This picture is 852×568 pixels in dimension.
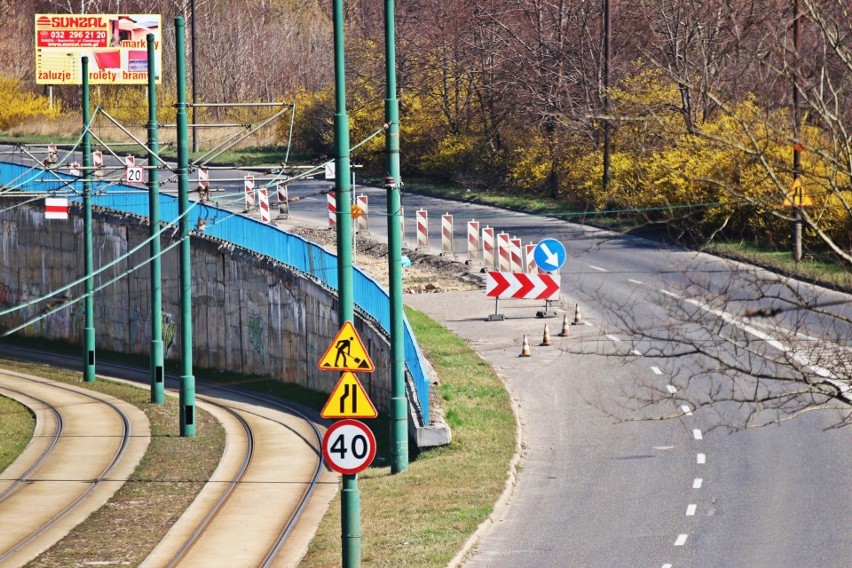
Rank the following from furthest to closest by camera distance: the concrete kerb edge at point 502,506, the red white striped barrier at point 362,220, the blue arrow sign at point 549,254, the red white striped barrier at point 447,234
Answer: the red white striped barrier at point 362,220 → the red white striped barrier at point 447,234 → the blue arrow sign at point 549,254 → the concrete kerb edge at point 502,506

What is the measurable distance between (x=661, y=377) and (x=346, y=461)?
12.1 metres

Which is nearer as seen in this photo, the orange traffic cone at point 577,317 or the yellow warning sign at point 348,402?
the yellow warning sign at point 348,402

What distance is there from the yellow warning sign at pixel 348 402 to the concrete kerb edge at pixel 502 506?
2.64 meters

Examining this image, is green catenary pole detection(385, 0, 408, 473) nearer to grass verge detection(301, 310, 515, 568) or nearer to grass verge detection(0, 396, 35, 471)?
grass verge detection(301, 310, 515, 568)

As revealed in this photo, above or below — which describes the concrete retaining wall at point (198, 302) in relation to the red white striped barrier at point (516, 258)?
below

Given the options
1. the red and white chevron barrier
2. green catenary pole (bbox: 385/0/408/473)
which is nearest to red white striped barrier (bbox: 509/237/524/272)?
the red and white chevron barrier

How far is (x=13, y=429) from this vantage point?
2916cm

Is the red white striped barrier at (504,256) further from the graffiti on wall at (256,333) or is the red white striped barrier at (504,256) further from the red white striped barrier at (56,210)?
the red white striped barrier at (56,210)

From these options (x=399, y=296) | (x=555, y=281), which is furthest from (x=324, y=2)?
(x=399, y=296)

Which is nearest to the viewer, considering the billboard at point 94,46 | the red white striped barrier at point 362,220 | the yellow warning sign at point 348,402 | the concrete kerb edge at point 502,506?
the yellow warning sign at point 348,402

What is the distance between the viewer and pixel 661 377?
24547mm

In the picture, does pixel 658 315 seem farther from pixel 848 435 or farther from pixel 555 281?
pixel 848 435

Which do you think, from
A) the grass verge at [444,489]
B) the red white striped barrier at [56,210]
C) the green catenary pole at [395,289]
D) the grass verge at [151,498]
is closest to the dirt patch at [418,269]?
the grass verge at [151,498]

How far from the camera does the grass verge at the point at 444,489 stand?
16406 millimetres
